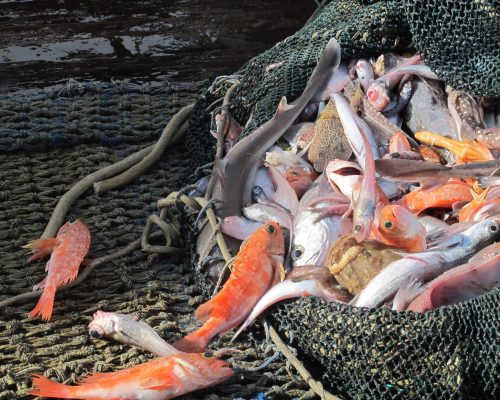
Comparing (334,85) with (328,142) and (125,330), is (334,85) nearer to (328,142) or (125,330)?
(328,142)

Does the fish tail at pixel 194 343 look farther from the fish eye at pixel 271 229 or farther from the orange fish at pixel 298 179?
the orange fish at pixel 298 179

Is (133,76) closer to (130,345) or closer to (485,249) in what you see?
(130,345)

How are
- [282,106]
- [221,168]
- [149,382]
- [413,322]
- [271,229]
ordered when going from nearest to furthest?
[413,322]
[149,382]
[271,229]
[221,168]
[282,106]

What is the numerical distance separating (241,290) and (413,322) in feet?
2.39

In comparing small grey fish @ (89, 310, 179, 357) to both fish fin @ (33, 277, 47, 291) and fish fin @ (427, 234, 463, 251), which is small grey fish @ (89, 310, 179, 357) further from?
fish fin @ (427, 234, 463, 251)

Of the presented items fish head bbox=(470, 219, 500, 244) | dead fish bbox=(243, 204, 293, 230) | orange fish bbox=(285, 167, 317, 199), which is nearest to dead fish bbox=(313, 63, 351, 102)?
orange fish bbox=(285, 167, 317, 199)

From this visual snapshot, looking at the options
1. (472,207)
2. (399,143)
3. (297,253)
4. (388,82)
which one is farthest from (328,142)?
(472,207)

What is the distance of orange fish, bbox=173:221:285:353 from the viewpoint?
3283 mm

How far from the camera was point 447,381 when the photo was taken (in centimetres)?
287

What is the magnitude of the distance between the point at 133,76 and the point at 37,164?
2337 millimetres

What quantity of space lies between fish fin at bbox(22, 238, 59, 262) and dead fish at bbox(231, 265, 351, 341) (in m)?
1.09

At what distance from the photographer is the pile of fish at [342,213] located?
3.06 meters

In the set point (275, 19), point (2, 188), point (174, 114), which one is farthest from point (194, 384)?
point (275, 19)

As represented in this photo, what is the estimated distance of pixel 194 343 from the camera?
3.27 m
